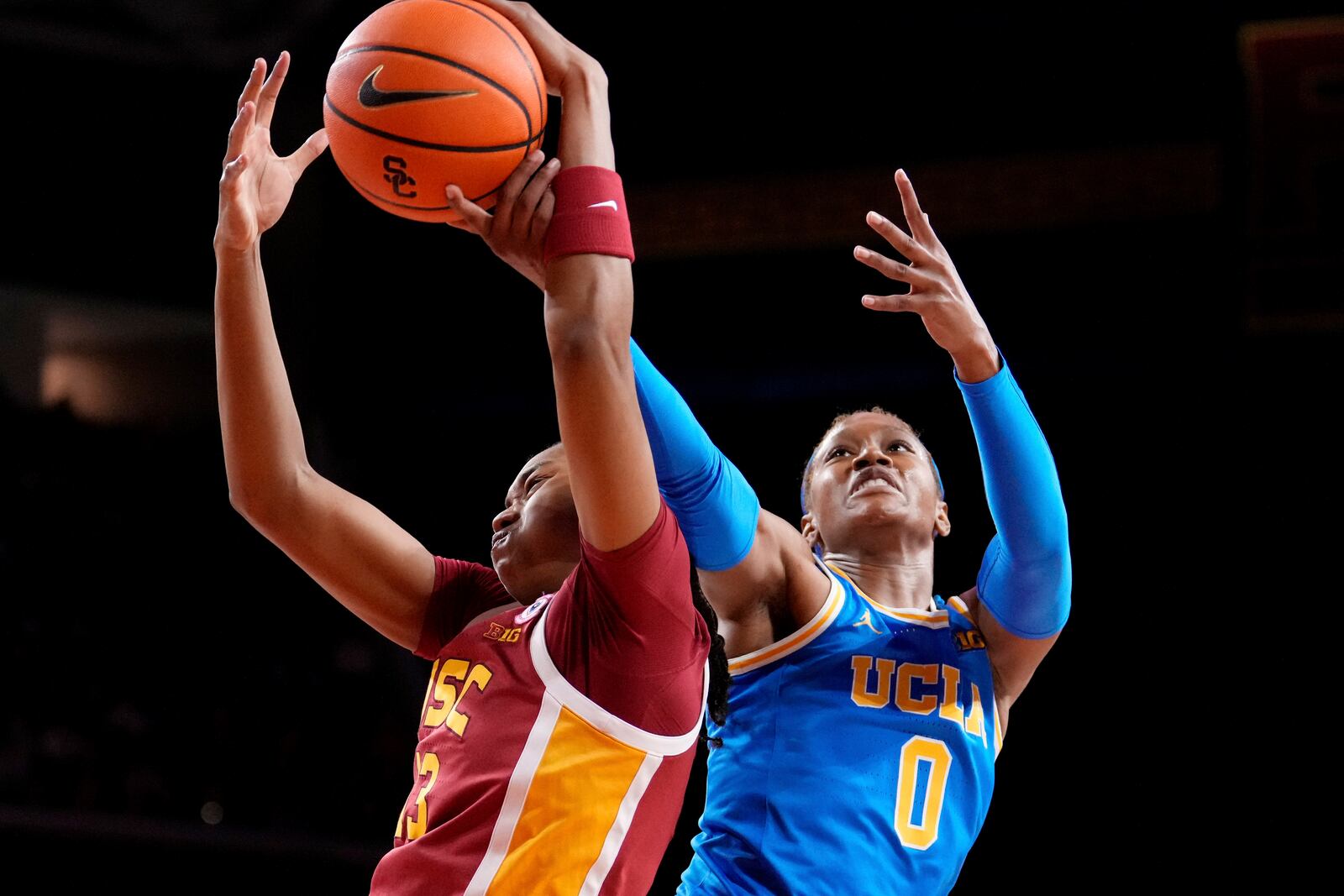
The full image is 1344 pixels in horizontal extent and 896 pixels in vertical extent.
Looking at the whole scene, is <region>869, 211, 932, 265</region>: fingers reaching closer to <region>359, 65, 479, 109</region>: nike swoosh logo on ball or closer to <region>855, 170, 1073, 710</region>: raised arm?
<region>855, 170, 1073, 710</region>: raised arm

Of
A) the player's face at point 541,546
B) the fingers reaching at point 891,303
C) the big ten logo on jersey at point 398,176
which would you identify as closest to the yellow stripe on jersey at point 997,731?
the fingers reaching at point 891,303

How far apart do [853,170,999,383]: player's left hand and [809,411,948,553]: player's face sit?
48 cm

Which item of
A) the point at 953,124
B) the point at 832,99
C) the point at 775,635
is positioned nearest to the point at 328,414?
the point at 832,99

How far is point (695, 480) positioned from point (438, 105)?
2.76 ft

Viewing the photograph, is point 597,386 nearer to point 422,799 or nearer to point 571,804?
point 571,804

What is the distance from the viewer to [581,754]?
1.70 metres

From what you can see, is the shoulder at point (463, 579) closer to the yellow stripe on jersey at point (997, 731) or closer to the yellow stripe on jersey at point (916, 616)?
the yellow stripe on jersey at point (916, 616)

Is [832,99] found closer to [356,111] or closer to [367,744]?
[367,744]

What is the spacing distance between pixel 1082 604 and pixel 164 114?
6.20m

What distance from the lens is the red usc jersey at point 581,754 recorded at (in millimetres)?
1632

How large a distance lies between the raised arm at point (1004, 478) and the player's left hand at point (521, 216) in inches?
31.9

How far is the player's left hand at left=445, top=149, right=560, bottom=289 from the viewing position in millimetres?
1620

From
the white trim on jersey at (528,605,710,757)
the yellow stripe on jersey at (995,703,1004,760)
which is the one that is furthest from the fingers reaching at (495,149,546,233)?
the yellow stripe on jersey at (995,703,1004,760)

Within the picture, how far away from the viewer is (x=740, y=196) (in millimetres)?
6836
